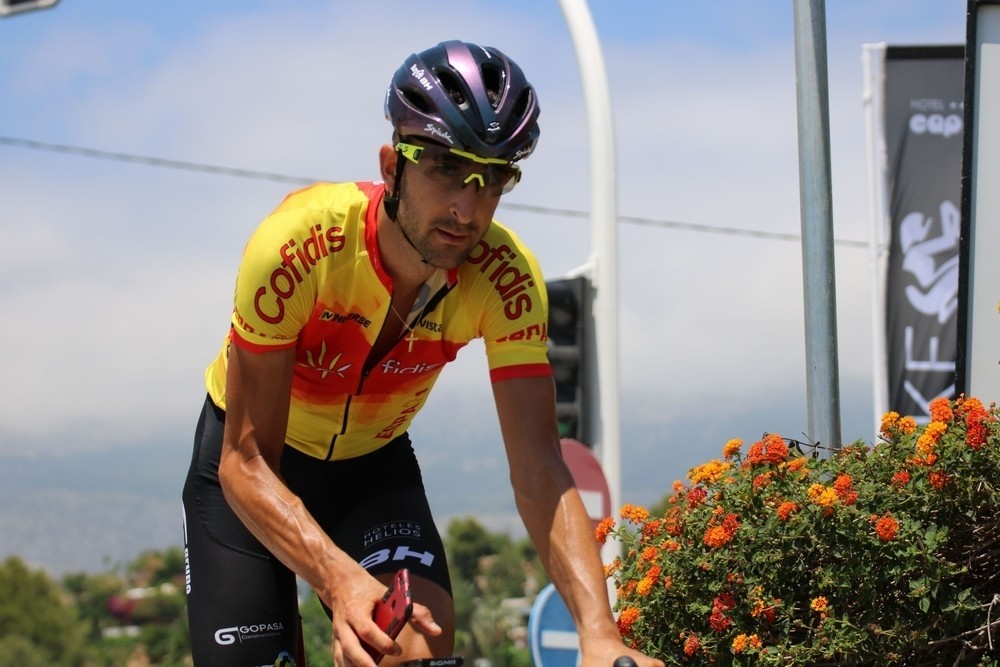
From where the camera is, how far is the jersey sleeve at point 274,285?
3.38m

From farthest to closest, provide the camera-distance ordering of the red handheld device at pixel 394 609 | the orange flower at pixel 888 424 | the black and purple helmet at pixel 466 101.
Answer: the orange flower at pixel 888 424 < the black and purple helmet at pixel 466 101 < the red handheld device at pixel 394 609

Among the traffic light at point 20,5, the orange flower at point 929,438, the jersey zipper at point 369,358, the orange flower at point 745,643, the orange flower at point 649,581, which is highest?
the traffic light at point 20,5

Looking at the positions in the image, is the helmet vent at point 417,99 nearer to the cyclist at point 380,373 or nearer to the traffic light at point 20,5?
the cyclist at point 380,373

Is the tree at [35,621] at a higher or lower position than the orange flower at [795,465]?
lower

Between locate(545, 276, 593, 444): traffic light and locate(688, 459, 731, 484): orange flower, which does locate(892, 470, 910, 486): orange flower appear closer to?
locate(688, 459, 731, 484): orange flower

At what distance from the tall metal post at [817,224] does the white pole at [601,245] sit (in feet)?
11.0

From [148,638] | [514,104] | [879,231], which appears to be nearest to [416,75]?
[514,104]

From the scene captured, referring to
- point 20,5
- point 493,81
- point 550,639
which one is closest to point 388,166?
point 493,81

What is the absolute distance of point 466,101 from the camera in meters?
3.32

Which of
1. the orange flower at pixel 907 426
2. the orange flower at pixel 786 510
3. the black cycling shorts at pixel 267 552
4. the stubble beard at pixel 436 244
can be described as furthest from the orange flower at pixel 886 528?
the stubble beard at pixel 436 244

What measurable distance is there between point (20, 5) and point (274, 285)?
6554 millimetres

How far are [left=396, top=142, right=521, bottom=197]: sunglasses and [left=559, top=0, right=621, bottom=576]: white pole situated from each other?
558 cm

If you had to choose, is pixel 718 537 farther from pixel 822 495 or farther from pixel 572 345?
pixel 572 345

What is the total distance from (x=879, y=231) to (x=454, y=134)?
29.4ft
